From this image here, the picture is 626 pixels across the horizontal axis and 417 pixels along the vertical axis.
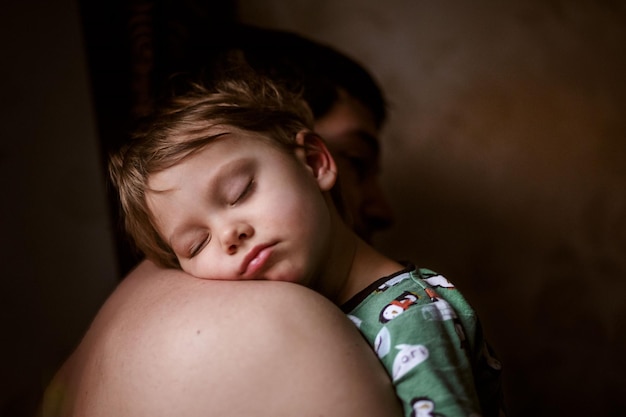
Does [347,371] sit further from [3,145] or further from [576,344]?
[576,344]

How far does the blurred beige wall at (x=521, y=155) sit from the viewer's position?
6.02 ft

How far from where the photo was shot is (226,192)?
77cm

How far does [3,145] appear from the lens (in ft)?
4.15

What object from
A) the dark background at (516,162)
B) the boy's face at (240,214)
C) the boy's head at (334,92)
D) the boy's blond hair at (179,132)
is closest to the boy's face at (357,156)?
the boy's head at (334,92)

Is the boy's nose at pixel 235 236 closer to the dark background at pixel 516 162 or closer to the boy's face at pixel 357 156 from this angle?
the boy's face at pixel 357 156

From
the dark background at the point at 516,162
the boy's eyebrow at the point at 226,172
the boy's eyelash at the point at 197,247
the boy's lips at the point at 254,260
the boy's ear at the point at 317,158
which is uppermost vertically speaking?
the boy's eyebrow at the point at 226,172

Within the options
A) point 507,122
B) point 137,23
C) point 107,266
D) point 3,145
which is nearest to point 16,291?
point 107,266

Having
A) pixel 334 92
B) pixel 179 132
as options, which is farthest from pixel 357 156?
pixel 179 132

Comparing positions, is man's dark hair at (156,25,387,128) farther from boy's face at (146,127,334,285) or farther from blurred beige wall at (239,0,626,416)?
blurred beige wall at (239,0,626,416)

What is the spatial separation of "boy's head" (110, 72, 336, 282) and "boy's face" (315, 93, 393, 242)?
1.19ft

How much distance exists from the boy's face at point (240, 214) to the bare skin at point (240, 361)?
0.08 metres

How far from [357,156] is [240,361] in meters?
0.78

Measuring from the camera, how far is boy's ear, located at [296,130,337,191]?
90 cm

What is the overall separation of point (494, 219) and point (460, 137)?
0.92 feet
